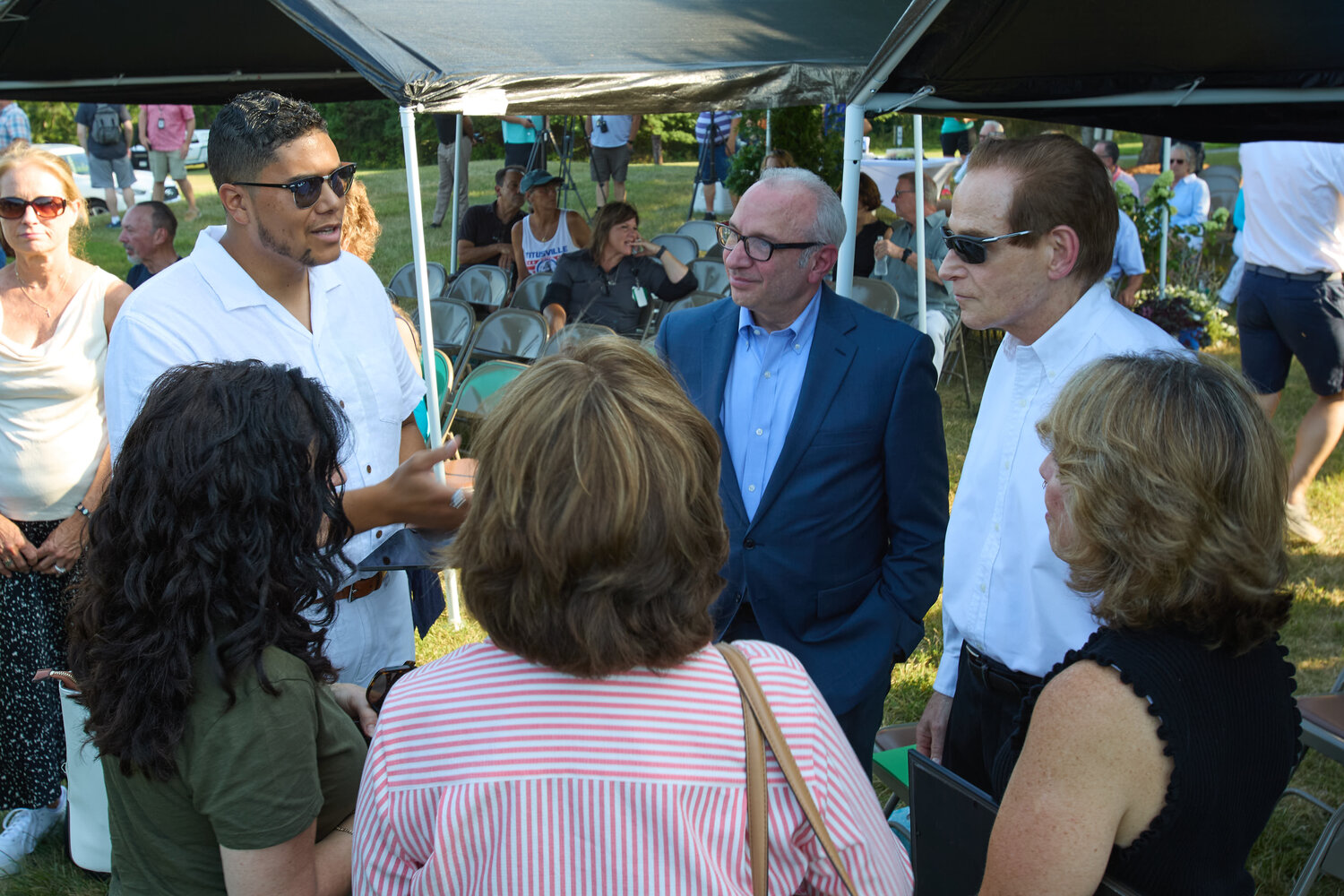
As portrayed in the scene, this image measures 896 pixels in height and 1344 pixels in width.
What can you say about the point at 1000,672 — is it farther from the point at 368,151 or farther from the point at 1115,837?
the point at 368,151

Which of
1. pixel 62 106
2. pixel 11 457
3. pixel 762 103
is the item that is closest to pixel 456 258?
pixel 762 103

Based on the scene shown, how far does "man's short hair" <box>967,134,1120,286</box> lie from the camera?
6.81 ft

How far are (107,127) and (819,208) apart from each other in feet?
45.5

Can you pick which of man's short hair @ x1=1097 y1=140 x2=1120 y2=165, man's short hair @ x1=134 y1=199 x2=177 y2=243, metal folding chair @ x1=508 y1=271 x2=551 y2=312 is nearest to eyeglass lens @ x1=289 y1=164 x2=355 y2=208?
man's short hair @ x1=134 y1=199 x2=177 y2=243

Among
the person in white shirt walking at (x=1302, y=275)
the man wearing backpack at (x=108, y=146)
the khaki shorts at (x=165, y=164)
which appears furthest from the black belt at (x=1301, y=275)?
the man wearing backpack at (x=108, y=146)

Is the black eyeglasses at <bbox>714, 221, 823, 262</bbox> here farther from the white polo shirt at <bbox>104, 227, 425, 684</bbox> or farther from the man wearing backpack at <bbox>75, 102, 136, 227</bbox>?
the man wearing backpack at <bbox>75, 102, 136, 227</bbox>

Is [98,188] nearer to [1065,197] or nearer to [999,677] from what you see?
[1065,197]

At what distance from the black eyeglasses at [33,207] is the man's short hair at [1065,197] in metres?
2.72

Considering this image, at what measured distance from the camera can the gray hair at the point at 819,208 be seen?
2.53 m

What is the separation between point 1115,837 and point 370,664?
170cm

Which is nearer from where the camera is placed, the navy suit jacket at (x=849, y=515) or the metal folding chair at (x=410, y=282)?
the navy suit jacket at (x=849, y=515)

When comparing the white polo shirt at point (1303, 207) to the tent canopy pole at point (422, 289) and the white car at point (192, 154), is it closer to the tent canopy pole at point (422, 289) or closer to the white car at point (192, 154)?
the tent canopy pole at point (422, 289)

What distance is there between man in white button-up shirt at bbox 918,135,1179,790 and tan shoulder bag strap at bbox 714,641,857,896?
1.07 m

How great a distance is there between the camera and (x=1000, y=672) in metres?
2.12
